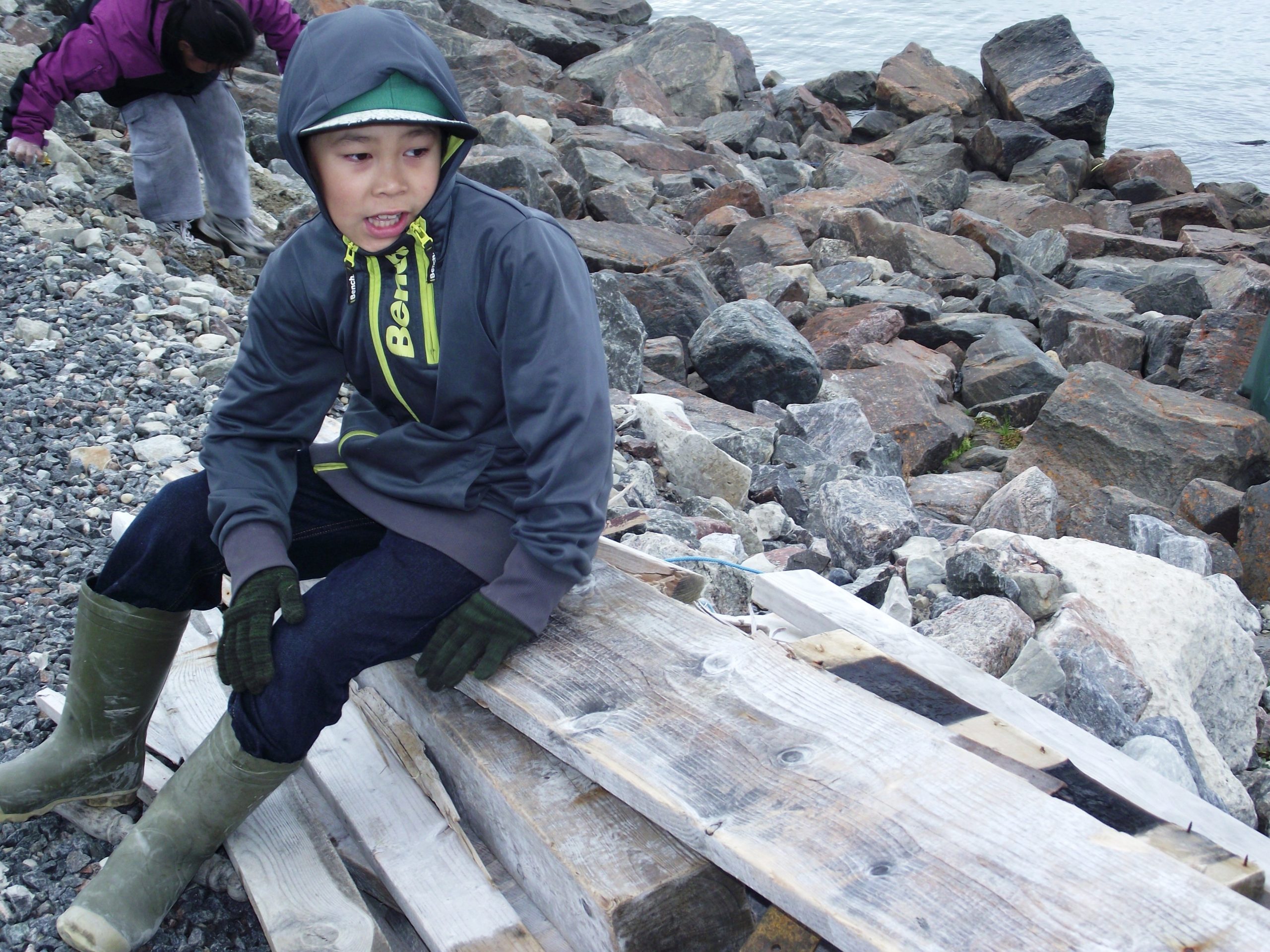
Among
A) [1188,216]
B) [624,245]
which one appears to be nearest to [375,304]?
[624,245]

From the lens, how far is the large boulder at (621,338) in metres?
6.02

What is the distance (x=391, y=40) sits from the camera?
6.62ft

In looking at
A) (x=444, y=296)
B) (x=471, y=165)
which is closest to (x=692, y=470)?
(x=444, y=296)

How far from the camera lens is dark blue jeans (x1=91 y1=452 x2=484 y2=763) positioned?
1.99m

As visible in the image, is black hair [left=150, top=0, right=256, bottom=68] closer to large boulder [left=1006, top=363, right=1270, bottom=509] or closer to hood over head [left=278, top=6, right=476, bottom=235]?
hood over head [left=278, top=6, right=476, bottom=235]

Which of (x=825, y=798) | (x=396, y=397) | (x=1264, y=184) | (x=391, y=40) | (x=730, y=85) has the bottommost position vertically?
(x=1264, y=184)

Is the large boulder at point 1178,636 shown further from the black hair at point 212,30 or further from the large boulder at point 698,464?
the black hair at point 212,30

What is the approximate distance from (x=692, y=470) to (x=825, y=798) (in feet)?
10.2

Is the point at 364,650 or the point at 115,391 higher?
the point at 364,650

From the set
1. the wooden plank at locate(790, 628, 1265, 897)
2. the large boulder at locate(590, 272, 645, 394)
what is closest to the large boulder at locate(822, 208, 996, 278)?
the large boulder at locate(590, 272, 645, 394)

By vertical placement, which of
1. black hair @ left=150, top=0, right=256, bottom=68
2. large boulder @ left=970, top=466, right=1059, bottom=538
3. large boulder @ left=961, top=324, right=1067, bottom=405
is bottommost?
large boulder @ left=961, top=324, right=1067, bottom=405

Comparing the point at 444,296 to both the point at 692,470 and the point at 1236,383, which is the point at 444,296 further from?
the point at 1236,383

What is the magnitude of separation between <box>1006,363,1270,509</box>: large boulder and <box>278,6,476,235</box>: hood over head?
4.99 metres

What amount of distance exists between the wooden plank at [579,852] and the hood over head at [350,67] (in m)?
1.17
